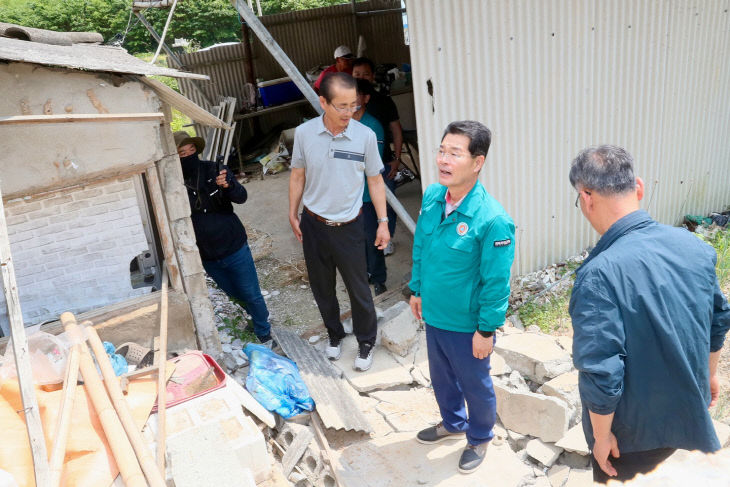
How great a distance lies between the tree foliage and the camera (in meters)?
22.1

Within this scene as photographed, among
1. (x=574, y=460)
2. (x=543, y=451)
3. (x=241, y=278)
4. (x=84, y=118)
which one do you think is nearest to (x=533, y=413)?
(x=543, y=451)

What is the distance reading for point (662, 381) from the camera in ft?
7.18

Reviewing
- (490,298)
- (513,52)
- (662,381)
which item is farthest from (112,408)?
(513,52)

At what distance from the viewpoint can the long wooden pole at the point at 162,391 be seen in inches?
118

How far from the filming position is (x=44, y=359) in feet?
11.0

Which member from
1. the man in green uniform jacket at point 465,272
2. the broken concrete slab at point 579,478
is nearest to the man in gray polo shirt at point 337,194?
the man in green uniform jacket at point 465,272

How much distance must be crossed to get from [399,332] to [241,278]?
1363 mm

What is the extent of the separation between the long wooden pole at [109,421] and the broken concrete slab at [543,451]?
2343 mm

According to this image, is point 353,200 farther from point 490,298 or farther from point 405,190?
→ point 405,190

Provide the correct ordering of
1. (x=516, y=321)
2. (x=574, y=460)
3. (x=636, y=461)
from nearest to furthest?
(x=636, y=461), (x=574, y=460), (x=516, y=321)

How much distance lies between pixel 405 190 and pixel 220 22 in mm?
17334

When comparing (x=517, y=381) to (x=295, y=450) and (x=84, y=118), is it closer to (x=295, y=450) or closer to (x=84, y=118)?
(x=295, y=450)

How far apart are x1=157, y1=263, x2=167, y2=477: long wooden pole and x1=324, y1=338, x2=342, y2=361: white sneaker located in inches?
54.9

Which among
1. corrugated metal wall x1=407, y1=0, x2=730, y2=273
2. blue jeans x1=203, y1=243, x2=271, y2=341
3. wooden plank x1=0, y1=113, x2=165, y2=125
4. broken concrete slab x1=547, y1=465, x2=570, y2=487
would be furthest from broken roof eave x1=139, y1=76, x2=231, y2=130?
broken concrete slab x1=547, y1=465, x2=570, y2=487
